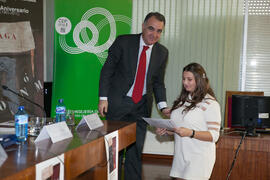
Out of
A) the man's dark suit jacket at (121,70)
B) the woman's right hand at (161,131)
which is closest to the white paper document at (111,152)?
the woman's right hand at (161,131)

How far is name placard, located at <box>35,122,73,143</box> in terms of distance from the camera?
176 centimetres

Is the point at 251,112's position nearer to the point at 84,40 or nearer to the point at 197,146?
the point at 197,146

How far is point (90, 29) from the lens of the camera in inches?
168

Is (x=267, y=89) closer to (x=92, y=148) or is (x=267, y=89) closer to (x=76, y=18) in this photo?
(x=76, y=18)

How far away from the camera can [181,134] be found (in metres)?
2.29

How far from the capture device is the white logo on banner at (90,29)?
168 inches

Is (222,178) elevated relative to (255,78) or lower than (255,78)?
lower

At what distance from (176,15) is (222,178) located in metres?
2.53

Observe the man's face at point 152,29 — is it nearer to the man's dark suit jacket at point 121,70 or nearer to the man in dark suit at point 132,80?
the man in dark suit at point 132,80

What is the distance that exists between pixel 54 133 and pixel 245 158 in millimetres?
2045

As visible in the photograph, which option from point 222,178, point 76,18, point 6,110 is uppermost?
point 76,18

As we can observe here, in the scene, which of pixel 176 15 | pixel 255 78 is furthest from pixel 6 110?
pixel 255 78

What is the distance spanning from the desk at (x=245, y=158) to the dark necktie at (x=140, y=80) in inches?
38.3

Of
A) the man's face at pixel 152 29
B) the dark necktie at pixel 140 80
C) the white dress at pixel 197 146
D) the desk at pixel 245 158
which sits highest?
the man's face at pixel 152 29
